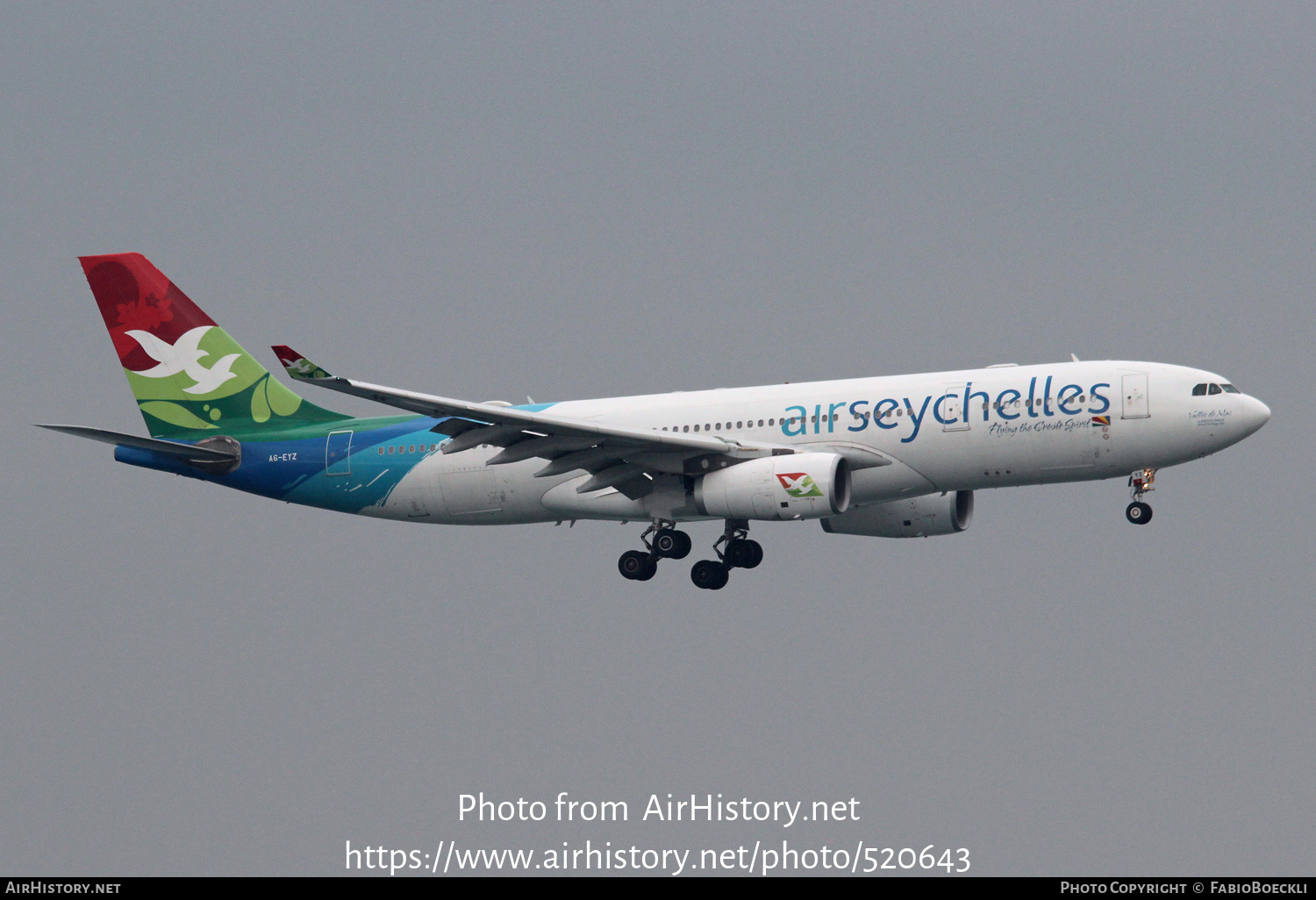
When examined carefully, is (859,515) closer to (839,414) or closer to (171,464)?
(839,414)

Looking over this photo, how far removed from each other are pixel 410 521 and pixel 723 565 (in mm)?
9116

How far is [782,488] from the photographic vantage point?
38312 millimetres

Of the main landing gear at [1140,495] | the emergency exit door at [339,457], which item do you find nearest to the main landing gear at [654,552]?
the emergency exit door at [339,457]

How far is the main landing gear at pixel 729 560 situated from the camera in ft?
144

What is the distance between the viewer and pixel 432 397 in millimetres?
35594

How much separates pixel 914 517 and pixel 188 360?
22099 millimetres

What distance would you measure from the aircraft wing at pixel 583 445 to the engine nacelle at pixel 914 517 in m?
6.13

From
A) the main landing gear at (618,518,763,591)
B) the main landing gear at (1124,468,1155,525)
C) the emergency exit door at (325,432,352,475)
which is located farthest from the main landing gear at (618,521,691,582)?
the main landing gear at (1124,468,1155,525)

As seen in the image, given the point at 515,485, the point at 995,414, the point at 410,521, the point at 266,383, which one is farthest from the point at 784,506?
the point at 266,383

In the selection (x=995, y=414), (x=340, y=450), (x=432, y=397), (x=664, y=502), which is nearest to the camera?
(x=432, y=397)

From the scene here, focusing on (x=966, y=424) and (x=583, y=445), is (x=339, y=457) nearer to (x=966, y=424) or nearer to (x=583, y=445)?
(x=583, y=445)

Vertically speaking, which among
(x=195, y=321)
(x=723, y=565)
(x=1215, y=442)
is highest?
(x=195, y=321)

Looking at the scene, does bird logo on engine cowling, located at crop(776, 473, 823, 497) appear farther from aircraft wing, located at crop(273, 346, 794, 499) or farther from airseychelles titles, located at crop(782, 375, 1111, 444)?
airseychelles titles, located at crop(782, 375, 1111, 444)

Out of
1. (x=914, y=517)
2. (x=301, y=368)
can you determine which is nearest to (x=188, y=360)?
(x=301, y=368)
